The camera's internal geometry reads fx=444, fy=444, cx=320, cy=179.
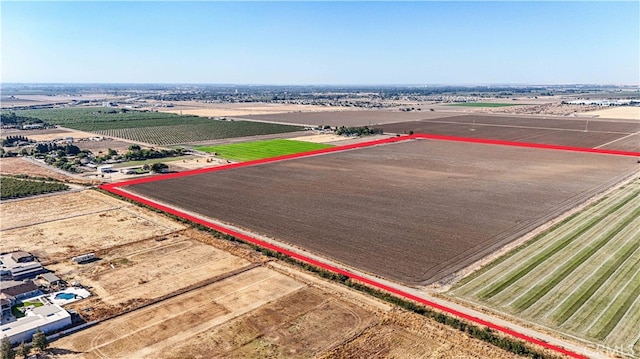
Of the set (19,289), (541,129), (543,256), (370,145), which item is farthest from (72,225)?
(541,129)

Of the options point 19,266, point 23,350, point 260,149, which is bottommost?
point 23,350

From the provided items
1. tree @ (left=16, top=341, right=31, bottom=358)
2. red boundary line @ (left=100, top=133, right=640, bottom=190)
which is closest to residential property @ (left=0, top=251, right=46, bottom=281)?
tree @ (left=16, top=341, right=31, bottom=358)

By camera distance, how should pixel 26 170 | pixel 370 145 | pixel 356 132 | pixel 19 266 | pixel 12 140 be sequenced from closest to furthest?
pixel 19 266, pixel 26 170, pixel 370 145, pixel 12 140, pixel 356 132

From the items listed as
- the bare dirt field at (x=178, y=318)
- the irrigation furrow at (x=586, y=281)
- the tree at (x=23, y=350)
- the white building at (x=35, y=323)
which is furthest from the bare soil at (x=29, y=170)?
the irrigation furrow at (x=586, y=281)

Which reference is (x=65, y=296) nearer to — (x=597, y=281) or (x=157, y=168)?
(x=597, y=281)

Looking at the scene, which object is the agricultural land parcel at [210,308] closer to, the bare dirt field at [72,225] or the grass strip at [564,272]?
the bare dirt field at [72,225]

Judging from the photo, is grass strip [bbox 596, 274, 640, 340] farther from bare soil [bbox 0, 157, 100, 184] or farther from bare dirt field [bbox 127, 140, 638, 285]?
bare soil [bbox 0, 157, 100, 184]
